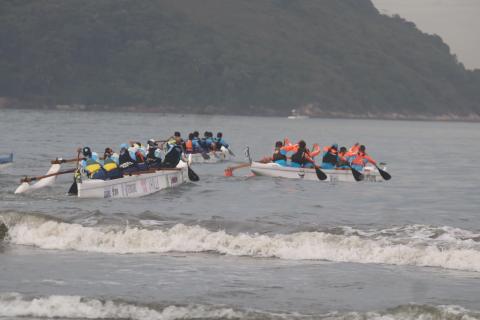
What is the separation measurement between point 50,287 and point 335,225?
10233mm

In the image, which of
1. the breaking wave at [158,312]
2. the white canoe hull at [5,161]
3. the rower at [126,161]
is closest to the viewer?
the breaking wave at [158,312]

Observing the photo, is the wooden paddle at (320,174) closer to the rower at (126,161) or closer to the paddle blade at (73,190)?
the rower at (126,161)

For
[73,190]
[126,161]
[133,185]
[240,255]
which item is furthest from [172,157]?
[240,255]

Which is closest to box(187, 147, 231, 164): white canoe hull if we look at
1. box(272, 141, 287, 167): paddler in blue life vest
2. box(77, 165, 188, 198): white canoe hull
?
box(272, 141, 287, 167): paddler in blue life vest

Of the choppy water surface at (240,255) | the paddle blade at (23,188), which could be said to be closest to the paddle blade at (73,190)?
the choppy water surface at (240,255)

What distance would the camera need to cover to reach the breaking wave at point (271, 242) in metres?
19.9

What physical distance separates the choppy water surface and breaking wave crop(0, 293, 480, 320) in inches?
1.0

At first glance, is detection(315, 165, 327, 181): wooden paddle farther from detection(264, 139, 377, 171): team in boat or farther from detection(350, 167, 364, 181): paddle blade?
detection(350, 167, 364, 181): paddle blade

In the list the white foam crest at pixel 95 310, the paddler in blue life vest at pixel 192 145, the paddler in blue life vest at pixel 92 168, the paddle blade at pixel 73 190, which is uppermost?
the paddler in blue life vest at pixel 92 168

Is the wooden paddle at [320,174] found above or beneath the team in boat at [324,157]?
beneath

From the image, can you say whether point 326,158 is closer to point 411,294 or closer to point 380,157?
point 411,294

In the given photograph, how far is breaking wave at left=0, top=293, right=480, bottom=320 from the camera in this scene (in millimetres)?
14773

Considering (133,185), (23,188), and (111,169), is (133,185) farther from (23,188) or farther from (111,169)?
(23,188)

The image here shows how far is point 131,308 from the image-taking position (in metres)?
15.0
